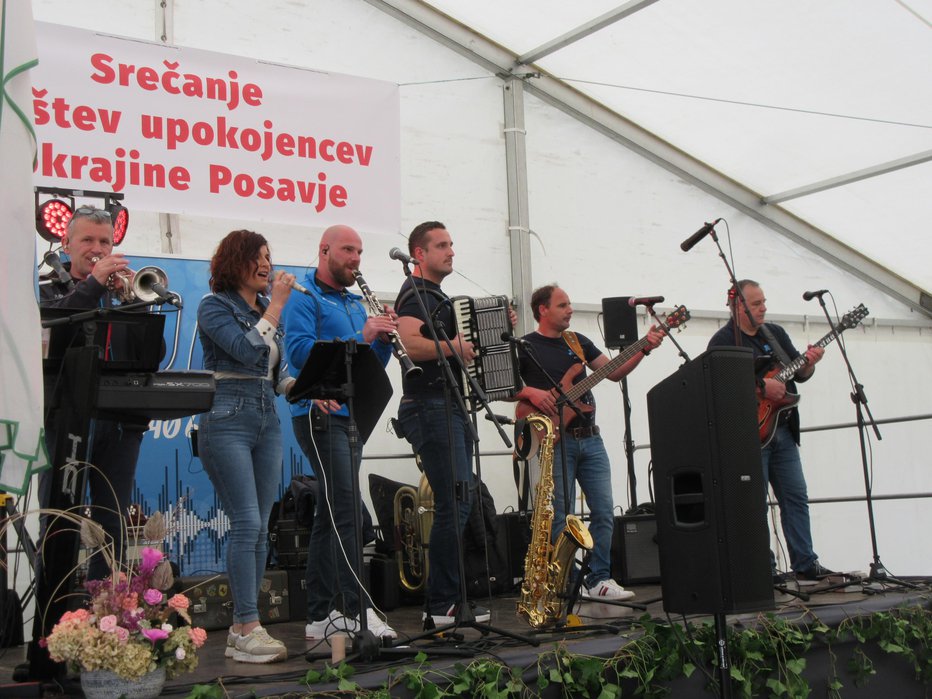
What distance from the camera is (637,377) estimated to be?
323 inches

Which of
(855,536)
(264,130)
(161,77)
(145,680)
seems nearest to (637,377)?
(855,536)

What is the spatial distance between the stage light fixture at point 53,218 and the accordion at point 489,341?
2.28 metres

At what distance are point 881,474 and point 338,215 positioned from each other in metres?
5.80

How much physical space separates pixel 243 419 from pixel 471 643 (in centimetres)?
119

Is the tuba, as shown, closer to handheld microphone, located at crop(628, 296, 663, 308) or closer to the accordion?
the accordion

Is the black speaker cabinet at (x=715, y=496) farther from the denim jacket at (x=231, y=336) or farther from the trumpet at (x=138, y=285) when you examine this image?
the trumpet at (x=138, y=285)

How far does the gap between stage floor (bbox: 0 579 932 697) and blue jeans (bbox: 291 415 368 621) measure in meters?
0.22

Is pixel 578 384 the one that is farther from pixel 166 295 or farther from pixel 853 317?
pixel 166 295

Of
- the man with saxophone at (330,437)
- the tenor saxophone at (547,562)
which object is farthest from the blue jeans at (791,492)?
the man with saxophone at (330,437)

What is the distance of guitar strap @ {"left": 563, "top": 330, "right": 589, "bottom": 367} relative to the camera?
18.6 ft

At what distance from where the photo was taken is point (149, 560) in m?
2.96

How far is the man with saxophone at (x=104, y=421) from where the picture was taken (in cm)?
346

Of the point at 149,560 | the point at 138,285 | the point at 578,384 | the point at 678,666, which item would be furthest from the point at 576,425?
the point at 149,560

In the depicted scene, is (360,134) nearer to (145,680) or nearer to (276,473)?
(276,473)
